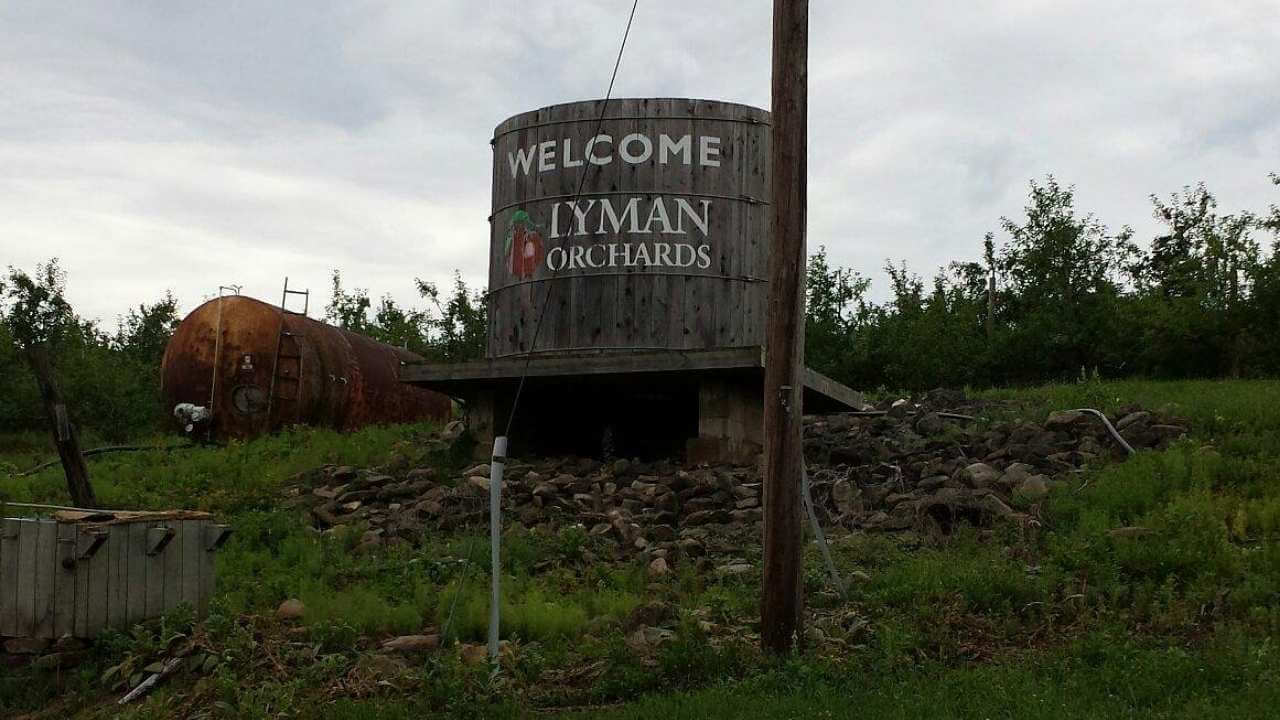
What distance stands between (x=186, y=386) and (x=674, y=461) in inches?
349

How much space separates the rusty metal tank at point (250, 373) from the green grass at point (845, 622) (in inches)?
285

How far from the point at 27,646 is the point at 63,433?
3270mm

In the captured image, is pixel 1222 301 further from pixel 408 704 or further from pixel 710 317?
pixel 408 704

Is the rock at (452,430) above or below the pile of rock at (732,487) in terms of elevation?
above

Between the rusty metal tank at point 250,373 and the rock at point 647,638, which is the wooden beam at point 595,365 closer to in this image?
the rusty metal tank at point 250,373

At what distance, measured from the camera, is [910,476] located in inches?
580

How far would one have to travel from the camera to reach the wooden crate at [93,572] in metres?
10.5

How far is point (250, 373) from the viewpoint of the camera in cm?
2127

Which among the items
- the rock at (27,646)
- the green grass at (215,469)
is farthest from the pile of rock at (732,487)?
the rock at (27,646)

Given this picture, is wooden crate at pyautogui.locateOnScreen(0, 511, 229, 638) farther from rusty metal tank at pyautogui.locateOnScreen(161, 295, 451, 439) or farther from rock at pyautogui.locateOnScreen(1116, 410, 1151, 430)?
rock at pyautogui.locateOnScreen(1116, 410, 1151, 430)

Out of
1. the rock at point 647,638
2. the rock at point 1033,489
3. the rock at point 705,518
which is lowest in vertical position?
the rock at point 647,638

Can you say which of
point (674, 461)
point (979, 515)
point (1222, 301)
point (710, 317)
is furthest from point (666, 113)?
point (1222, 301)

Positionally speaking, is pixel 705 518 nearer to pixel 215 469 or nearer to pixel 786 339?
pixel 786 339

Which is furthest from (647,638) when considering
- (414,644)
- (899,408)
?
(899,408)
